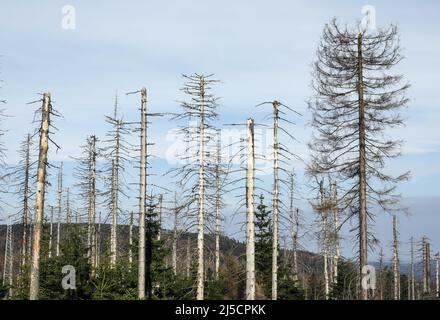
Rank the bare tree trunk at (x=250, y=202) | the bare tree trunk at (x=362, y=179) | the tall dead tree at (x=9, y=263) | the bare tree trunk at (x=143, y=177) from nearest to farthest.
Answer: the bare tree trunk at (x=250, y=202) < the bare tree trunk at (x=362, y=179) < the bare tree trunk at (x=143, y=177) < the tall dead tree at (x=9, y=263)

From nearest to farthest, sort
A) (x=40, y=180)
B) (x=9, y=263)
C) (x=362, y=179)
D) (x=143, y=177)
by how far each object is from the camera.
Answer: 1. (x=40, y=180)
2. (x=362, y=179)
3. (x=143, y=177)
4. (x=9, y=263)

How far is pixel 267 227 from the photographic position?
32.2 metres

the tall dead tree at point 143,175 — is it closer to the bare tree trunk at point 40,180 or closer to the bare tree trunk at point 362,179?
the bare tree trunk at point 40,180

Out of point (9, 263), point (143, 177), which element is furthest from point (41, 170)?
point (9, 263)

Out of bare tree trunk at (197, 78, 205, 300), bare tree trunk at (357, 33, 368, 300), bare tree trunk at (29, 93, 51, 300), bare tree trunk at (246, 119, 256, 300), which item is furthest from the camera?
bare tree trunk at (197, 78, 205, 300)

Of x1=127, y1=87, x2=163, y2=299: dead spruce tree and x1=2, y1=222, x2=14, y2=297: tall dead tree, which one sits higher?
x1=127, y1=87, x2=163, y2=299: dead spruce tree

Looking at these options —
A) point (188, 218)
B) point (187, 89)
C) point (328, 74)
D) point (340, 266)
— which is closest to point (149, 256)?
point (188, 218)

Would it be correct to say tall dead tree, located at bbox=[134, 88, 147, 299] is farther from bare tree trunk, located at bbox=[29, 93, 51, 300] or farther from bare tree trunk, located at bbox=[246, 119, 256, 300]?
bare tree trunk, located at bbox=[246, 119, 256, 300]

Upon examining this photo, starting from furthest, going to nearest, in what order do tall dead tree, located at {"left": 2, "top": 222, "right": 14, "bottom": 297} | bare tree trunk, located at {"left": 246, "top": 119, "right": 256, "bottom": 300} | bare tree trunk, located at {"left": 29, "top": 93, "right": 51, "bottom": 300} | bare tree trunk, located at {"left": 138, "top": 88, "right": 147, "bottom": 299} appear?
tall dead tree, located at {"left": 2, "top": 222, "right": 14, "bottom": 297} < bare tree trunk, located at {"left": 138, "top": 88, "right": 147, "bottom": 299} < bare tree trunk, located at {"left": 246, "top": 119, "right": 256, "bottom": 300} < bare tree trunk, located at {"left": 29, "top": 93, "right": 51, "bottom": 300}

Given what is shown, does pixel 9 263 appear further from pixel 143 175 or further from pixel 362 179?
pixel 362 179

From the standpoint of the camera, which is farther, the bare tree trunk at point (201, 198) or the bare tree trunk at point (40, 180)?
the bare tree trunk at point (201, 198)

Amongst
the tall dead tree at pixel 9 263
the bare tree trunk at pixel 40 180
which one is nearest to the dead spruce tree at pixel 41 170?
the bare tree trunk at pixel 40 180

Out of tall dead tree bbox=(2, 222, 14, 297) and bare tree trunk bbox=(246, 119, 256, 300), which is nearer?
bare tree trunk bbox=(246, 119, 256, 300)

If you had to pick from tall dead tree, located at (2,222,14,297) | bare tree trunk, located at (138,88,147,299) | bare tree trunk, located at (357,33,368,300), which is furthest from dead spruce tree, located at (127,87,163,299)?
tall dead tree, located at (2,222,14,297)
